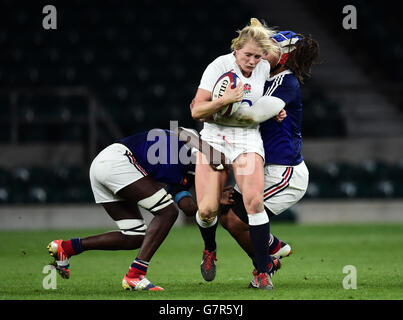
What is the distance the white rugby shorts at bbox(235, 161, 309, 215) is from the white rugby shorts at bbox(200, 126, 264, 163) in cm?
28

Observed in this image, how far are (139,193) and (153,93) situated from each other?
31.7 ft

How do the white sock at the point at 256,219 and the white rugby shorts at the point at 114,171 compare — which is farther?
the white rugby shorts at the point at 114,171

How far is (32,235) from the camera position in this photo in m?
12.7

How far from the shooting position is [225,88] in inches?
234

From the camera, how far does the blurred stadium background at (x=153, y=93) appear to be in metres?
14.5

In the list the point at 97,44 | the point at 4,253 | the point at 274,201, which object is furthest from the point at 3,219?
the point at 274,201

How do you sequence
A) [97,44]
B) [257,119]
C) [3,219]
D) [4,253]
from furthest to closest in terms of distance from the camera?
[97,44] < [3,219] < [4,253] < [257,119]

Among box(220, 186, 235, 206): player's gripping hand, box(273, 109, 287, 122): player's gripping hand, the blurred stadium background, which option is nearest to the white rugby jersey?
box(273, 109, 287, 122): player's gripping hand

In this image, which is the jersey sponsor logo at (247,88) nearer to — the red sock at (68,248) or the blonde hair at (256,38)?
the blonde hair at (256,38)

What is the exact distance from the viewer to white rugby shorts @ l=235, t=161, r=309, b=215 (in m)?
6.42

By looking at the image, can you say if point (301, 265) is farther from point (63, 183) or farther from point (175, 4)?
point (175, 4)

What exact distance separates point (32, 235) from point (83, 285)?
6.10 metres

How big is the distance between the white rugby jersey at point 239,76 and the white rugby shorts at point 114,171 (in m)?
0.63

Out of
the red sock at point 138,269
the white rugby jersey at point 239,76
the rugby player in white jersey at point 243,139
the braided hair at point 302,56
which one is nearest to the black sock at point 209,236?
the rugby player in white jersey at point 243,139
